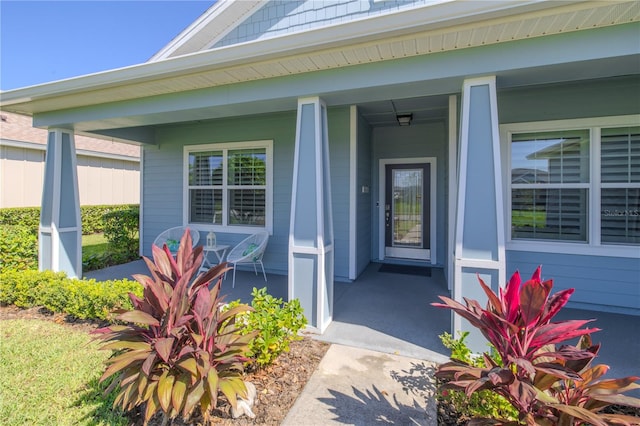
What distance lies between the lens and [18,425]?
6.90 ft

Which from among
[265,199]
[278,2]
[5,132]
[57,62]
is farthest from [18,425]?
[5,132]

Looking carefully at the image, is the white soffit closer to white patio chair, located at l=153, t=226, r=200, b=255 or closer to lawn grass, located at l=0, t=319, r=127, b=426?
white patio chair, located at l=153, t=226, r=200, b=255

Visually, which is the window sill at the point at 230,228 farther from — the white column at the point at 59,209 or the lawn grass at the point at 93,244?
the lawn grass at the point at 93,244

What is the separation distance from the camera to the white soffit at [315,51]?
236cm

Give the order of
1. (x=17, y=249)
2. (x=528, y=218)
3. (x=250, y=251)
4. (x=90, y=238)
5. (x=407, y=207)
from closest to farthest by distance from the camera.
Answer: (x=528, y=218)
(x=17, y=249)
(x=250, y=251)
(x=407, y=207)
(x=90, y=238)

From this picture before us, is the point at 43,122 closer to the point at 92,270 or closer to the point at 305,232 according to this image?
the point at 92,270

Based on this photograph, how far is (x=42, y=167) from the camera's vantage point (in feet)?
37.9

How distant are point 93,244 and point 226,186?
19.5 ft

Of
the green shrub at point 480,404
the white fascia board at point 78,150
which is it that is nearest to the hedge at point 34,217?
the white fascia board at point 78,150

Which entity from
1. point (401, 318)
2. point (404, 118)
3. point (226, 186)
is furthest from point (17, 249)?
point (404, 118)

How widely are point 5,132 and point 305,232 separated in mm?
12673

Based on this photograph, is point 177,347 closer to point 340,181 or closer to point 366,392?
point 366,392

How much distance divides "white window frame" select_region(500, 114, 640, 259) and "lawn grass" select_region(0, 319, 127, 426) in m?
4.94

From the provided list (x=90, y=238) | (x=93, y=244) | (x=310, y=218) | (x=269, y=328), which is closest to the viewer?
(x=269, y=328)
